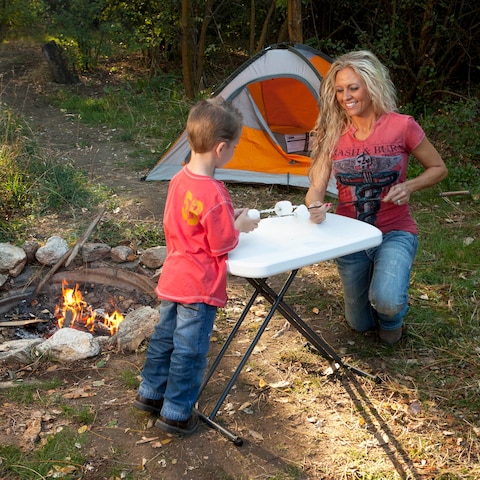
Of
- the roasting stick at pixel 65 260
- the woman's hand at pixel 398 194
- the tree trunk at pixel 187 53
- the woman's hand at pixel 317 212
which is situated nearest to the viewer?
the woman's hand at pixel 317 212

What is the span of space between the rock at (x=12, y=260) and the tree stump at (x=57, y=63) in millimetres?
6771

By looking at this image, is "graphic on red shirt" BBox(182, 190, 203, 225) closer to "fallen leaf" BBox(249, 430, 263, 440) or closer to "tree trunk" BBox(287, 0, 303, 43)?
"fallen leaf" BBox(249, 430, 263, 440)

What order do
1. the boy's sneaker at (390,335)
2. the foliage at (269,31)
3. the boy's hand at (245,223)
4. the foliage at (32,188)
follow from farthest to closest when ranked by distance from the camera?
the foliage at (269,31), the foliage at (32,188), the boy's sneaker at (390,335), the boy's hand at (245,223)

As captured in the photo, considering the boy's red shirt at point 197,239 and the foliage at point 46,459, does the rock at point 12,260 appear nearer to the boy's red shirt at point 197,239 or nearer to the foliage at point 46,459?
the foliage at point 46,459

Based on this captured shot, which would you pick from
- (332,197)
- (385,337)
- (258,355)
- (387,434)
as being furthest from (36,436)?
(332,197)

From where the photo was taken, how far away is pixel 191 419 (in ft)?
8.86

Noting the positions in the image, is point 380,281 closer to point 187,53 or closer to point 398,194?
point 398,194

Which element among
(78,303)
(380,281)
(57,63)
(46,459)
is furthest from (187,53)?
(46,459)

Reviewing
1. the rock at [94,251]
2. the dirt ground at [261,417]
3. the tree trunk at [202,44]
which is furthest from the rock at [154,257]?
the tree trunk at [202,44]

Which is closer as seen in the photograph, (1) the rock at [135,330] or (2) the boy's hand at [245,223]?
(2) the boy's hand at [245,223]

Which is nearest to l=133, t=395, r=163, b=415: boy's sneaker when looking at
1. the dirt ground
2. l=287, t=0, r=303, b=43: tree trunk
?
the dirt ground

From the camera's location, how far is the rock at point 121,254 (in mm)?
4152

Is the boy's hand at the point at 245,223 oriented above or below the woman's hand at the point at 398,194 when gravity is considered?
above

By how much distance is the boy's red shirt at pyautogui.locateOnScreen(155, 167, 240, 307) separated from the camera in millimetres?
2350
